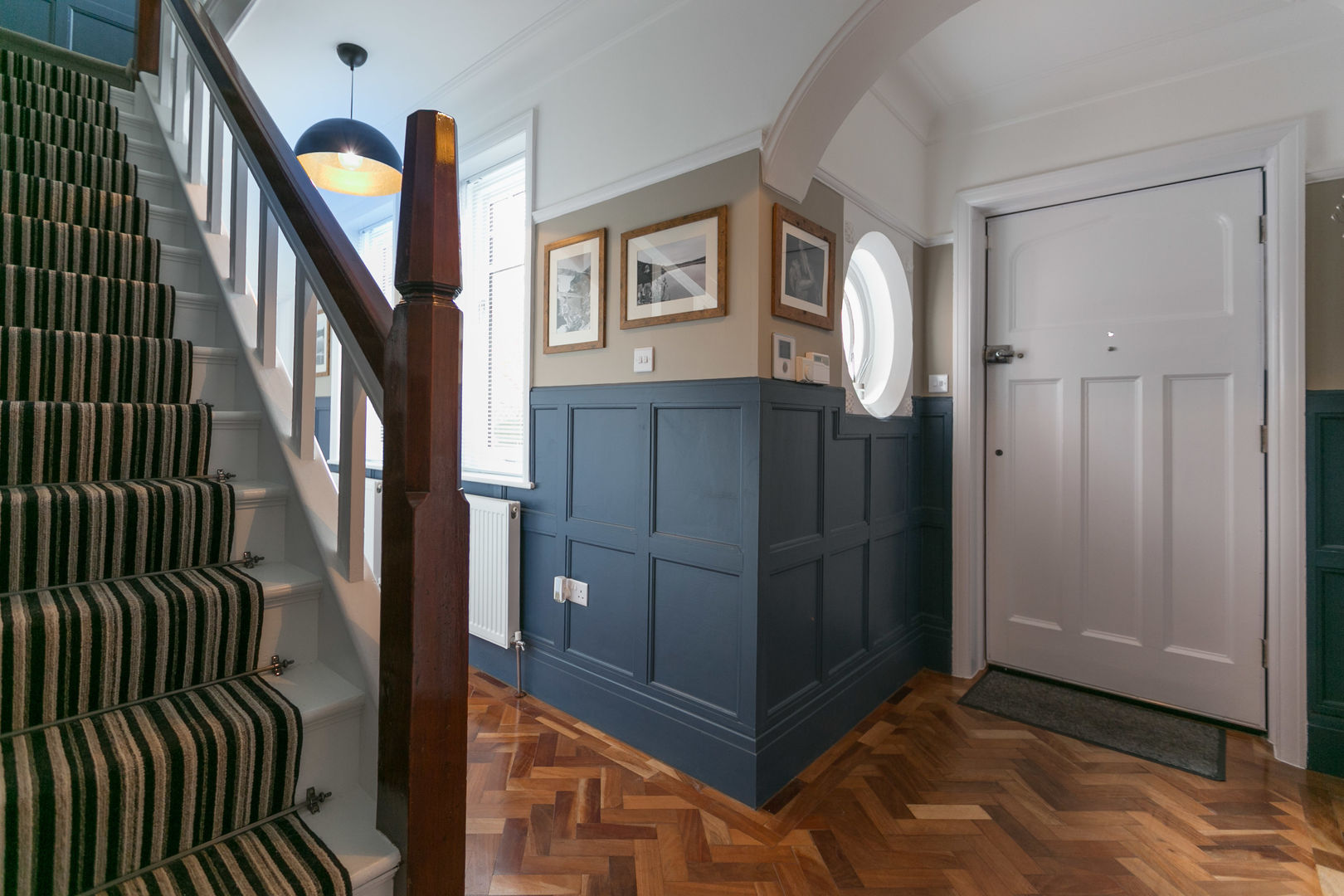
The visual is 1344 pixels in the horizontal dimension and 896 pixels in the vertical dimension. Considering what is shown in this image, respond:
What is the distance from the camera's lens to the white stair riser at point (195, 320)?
1.73 meters

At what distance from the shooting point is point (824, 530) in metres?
2.45

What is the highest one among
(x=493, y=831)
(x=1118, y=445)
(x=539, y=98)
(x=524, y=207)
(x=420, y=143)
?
(x=539, y=98)

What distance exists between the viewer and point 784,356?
221cm

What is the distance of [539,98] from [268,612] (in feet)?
8.44

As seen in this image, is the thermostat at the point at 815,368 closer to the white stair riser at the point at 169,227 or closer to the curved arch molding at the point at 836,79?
the curved arch molding at the point at 836,79

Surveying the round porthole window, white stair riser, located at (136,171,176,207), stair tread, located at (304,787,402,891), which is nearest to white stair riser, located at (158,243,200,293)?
white stair riser, located at (136,171,176,207)

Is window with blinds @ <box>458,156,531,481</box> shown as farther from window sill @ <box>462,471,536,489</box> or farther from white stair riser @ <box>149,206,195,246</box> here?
white stair riser @ <box>149,206,195,246</box>

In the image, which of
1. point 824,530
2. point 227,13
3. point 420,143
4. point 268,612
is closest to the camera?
point 420,143

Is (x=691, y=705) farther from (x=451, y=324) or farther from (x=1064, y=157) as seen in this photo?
(x=1064, y=157)

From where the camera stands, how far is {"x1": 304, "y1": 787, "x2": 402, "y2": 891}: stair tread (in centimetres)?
90

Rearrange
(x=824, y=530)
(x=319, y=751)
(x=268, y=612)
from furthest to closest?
(x=824, y=530) → (x=268, y=612) → (x=319, y=751)

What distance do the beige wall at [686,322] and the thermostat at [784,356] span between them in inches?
4.1

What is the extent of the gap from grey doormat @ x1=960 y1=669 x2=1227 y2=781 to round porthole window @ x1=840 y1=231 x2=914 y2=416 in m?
1.41

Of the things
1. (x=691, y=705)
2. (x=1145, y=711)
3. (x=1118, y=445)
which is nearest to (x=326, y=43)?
(x=691, y=705)
